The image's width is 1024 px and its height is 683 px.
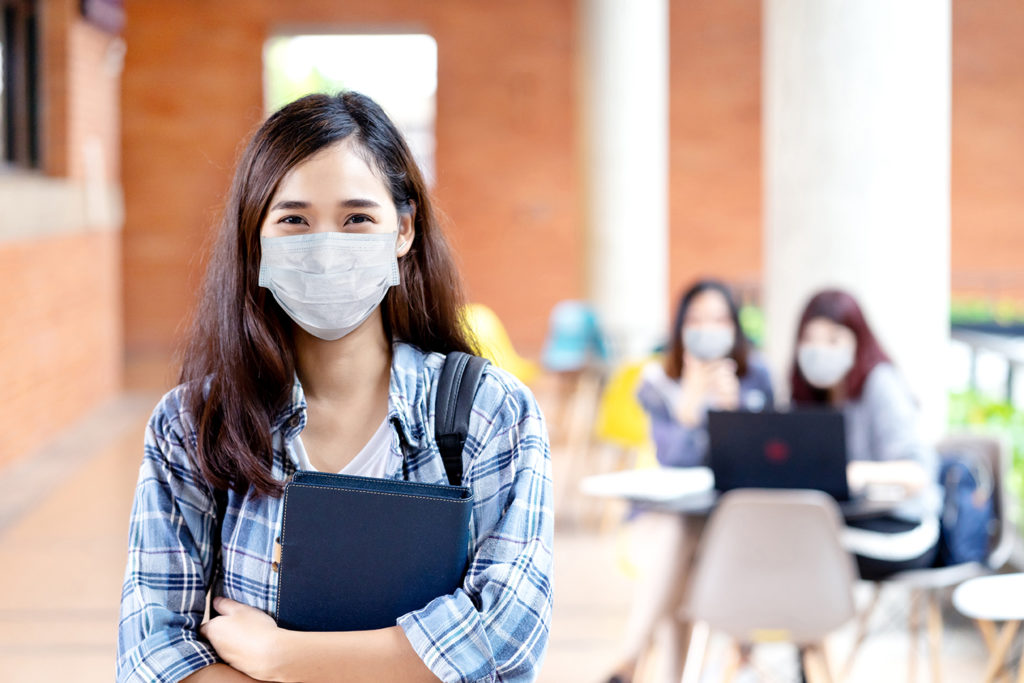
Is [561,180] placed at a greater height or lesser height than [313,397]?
greater

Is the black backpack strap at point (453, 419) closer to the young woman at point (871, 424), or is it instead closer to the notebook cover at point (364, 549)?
the notebook cover at point (364, 549)

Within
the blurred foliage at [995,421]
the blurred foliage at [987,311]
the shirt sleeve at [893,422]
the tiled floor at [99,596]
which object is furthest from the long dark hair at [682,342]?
the blurred foliage at [987,311]

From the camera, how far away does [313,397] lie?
4.82 feet

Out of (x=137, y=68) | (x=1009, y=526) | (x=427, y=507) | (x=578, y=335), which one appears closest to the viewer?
(x=427, y=507)

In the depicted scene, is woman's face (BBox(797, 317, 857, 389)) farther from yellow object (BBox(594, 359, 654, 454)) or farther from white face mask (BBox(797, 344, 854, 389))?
yellow object (BBox(594, 359, 654, 454))

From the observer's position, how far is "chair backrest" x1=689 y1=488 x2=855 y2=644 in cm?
319

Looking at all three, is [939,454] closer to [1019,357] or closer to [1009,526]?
[1009,526]

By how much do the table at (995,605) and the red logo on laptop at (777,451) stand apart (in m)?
0.57

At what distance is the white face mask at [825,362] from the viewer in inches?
152

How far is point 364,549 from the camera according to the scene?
132 centimetres

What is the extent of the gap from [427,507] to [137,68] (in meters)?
12.3

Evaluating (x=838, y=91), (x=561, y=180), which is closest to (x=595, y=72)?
(x=561, y=180)

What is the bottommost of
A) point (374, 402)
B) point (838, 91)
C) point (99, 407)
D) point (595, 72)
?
point (99, 407)

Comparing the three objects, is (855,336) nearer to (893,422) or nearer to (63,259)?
(893,422)
